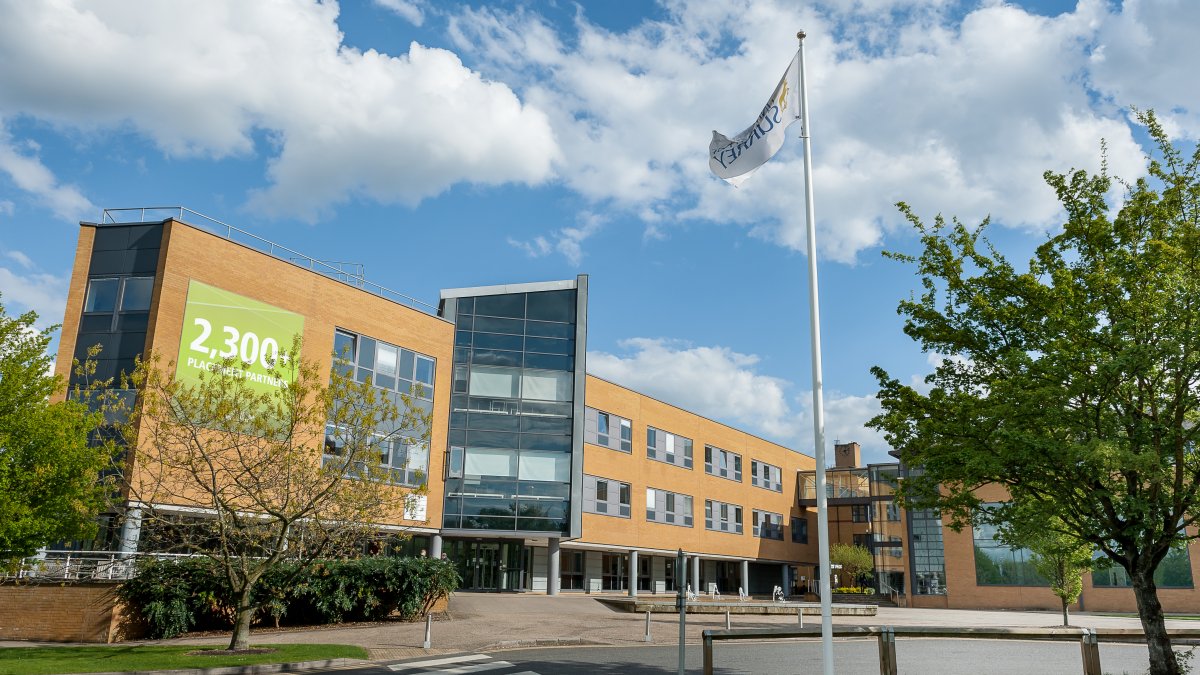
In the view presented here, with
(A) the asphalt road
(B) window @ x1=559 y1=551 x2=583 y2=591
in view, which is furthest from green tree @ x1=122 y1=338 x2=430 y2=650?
(B) window @ x1=559 y1=551 x2=583 y2=591

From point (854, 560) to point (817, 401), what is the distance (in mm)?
48755

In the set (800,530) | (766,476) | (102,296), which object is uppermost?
(102,296)

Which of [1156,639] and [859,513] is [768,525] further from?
[1156,639]

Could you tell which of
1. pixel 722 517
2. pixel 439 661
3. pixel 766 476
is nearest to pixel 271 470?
pixel 439 661

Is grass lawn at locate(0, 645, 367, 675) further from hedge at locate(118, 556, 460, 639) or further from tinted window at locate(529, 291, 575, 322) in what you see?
tinted window at locate(529, 291, 575, 322)

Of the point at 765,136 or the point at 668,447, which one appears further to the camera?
the point at 668,447

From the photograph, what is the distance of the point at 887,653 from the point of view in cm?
1322

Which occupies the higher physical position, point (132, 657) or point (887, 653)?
point (887, 653)

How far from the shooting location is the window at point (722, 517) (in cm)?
5021

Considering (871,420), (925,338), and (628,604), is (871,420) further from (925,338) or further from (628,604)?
(628,604)

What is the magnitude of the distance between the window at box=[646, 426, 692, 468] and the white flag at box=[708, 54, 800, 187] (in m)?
33.4

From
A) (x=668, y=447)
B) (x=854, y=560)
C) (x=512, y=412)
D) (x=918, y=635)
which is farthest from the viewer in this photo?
(x=854, y=560)

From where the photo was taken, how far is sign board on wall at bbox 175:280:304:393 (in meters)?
28.5

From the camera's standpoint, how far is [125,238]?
29266 millimetres
